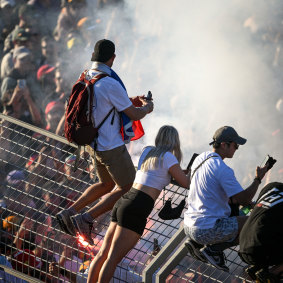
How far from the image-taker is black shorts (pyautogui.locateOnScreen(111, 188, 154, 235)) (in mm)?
3801

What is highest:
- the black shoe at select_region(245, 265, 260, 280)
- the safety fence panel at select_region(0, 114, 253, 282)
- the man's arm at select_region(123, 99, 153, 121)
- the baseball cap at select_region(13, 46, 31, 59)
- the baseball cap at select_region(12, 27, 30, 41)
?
the baseball cap at select_region(12, 27, 30, 41)

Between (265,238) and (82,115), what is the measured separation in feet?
4.53

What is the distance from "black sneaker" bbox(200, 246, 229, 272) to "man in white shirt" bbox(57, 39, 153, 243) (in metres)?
0.80

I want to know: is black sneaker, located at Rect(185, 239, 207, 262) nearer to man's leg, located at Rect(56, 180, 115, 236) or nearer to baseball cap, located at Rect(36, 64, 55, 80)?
man's leg, located at Rect(56, 180, 115, 236)

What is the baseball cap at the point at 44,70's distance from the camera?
787 cm

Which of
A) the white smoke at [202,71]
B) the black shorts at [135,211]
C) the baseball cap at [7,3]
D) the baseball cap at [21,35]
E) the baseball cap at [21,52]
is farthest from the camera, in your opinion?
the baseball cap at [7,3]

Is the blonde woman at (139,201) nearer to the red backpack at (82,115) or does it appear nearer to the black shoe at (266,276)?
the red backpack at (82,115)

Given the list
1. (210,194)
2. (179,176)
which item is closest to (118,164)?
(179,176)

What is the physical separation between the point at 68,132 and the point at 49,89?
4.01 meters

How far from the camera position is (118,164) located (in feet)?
13.2

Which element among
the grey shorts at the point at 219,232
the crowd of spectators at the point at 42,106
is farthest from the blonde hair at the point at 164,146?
the crowd of spectators at the point at 42,106

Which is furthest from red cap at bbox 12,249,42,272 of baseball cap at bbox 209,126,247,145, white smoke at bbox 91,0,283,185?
white smoke at bbox 91,0,283,185

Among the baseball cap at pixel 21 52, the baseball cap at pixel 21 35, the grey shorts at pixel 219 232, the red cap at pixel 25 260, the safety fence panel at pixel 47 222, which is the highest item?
the baseball cap at pixel 21 35

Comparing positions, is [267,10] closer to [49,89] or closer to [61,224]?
[49,89]
